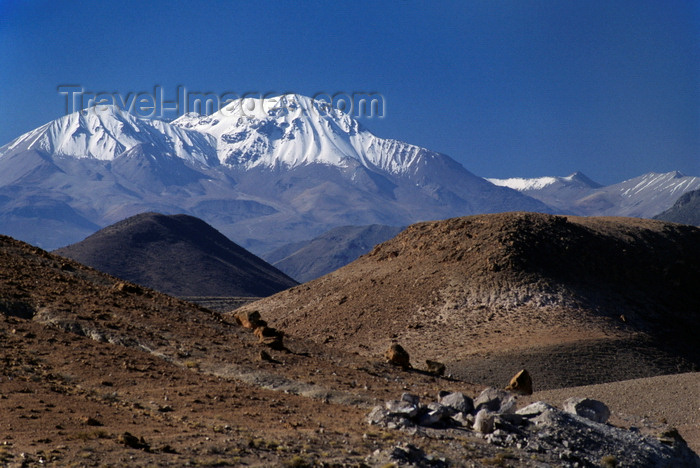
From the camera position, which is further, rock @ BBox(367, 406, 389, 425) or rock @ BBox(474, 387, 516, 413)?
rock @ BBox(474, 387, 516, 413)

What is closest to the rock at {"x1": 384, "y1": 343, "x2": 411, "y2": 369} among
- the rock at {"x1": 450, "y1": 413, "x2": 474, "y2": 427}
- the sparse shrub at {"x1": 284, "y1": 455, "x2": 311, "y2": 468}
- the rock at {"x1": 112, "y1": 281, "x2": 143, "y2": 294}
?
the rock at {"x1": 450, "y1": 413, "x2": 474, "y2": 427}

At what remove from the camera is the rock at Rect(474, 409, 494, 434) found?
18.6 meters

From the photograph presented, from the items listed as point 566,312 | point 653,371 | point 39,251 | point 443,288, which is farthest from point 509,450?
point 443,288

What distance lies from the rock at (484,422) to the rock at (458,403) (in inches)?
30.8

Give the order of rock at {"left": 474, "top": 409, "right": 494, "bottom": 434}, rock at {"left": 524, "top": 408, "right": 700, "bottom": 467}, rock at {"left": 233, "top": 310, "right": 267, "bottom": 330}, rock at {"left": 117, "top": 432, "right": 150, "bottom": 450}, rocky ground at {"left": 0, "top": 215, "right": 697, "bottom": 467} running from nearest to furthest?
rock at {"left": 117, "top": 432, "right": 150, "bottom": 450} < rocky ground at {"left": 0, "top": 215, "right": 697, "bottom": 467} < rock at {"left": 524, "top": 408, "right": 700, "bottom": 467} < rock at {"left": 474, "top": 409, "right": 494, "bottom": 434} < rock at {"left": 233, "top": 310, "right": 267, "bottom": 330}

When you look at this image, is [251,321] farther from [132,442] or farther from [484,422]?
[132,442]

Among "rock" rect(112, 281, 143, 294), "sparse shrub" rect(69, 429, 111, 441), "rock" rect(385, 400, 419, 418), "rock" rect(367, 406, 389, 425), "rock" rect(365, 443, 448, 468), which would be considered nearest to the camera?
"sparse shrub" rect(69, 429, 111, 441)

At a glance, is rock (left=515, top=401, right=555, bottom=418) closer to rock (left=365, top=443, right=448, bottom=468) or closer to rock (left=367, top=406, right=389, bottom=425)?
rock (left=367, top=406, right=389, bottom=425)

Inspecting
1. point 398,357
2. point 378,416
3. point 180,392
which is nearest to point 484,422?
point 378,416

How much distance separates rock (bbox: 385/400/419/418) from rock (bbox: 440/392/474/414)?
1149 mm

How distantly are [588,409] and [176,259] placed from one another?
5017 inches

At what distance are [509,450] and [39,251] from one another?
67.7 feet

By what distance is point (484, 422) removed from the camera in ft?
61.3

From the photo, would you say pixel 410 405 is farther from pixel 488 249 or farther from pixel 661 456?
pixel 488 249
